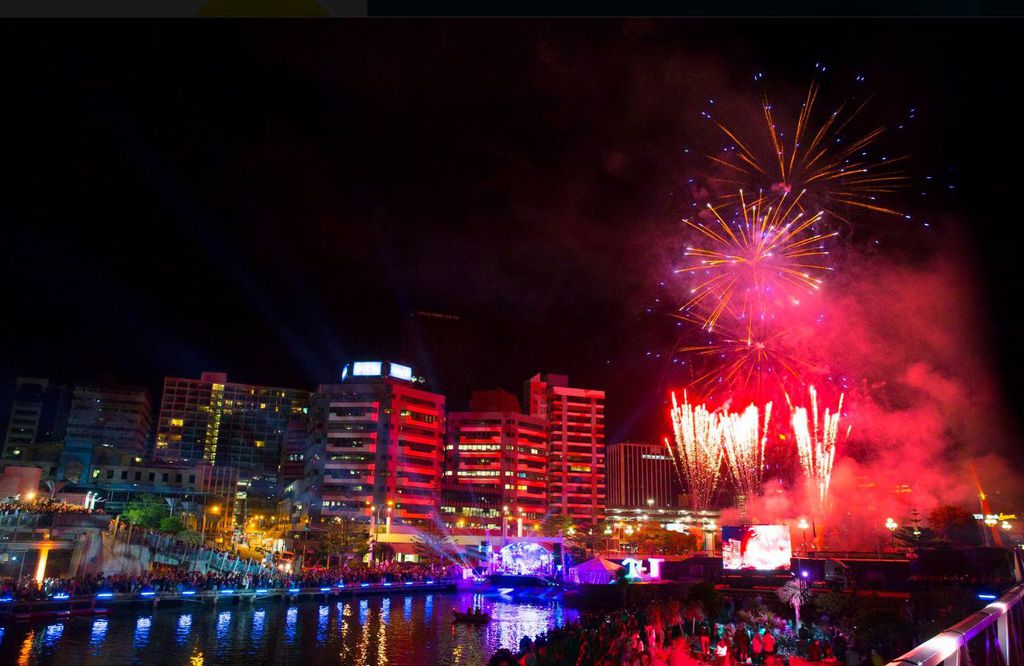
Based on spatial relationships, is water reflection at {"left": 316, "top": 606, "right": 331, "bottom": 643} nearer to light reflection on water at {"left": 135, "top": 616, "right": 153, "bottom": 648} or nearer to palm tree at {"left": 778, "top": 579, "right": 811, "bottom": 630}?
light reflection on water at {"left": 135, "top": 616, "right": 153, "bottom": 648}

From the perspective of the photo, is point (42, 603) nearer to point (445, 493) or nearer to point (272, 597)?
point (272, 597)

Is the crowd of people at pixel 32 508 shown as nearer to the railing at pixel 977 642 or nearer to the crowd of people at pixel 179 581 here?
the crowd of people at pixel 179 581

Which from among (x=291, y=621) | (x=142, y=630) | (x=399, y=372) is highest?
(x=399, y=372)

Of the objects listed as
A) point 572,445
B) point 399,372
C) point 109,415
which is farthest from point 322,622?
point 109,415

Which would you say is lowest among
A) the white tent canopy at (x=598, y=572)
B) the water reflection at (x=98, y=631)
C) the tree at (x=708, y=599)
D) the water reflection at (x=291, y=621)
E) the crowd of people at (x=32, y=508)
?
the water reflection at (x=291, y=621)

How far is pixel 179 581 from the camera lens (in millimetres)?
44562

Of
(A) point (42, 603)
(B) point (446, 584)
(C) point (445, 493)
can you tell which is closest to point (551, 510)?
(C) point (445, 493)

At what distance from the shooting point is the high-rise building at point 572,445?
406ft

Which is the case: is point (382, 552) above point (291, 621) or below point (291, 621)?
above

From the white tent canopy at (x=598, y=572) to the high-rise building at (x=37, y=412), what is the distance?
12002 cm

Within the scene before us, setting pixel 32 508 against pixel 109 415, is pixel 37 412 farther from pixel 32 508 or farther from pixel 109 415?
pixel 32 508

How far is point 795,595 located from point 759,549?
1224cm

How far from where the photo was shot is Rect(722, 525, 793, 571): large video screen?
4256 cm

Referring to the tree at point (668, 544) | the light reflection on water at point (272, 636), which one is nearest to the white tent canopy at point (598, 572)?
the light reflection on water at point (272, 636)
